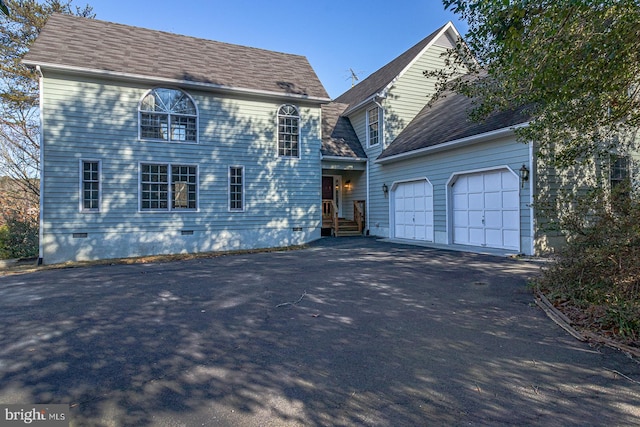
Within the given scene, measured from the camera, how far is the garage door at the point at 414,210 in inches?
542

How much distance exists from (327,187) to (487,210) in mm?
8114

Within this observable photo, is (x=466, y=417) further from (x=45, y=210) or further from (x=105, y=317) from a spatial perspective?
(x=45, y=210)

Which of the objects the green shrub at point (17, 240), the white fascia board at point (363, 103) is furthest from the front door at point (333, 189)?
the green shrub at point (17, 240)

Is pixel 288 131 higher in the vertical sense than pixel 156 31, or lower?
lower

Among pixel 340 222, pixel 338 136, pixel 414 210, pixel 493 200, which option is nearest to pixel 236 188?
pixel 340 222

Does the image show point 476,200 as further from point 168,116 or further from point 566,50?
point 168,116

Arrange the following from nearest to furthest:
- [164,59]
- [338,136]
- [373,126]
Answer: [164,59], [373,126], [338,136]

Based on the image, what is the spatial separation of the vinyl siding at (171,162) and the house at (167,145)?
0.03 meters

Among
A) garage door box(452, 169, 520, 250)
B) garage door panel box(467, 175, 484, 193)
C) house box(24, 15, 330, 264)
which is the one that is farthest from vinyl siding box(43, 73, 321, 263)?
garage door panel box(467, 175, 484, 193)

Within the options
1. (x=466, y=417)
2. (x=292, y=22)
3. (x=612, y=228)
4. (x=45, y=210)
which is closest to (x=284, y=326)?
(x=466, y=417)

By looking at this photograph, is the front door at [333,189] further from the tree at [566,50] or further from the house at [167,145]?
the tree at [566,50]

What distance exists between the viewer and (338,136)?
17219 mm

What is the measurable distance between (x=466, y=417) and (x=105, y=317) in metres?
4.83

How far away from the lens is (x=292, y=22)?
1573 cm
